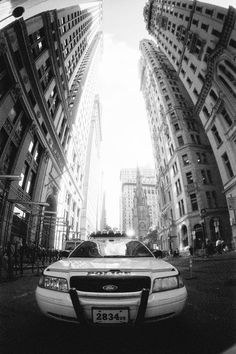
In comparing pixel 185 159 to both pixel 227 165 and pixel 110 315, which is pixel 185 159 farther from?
pixel 110 315

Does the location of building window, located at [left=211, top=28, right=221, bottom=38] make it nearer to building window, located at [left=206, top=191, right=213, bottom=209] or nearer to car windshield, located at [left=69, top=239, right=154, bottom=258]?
building window, located at [left=206, top=191, right=213, bottom=209]

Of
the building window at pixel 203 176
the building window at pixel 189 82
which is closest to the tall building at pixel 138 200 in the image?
the building window at pixel 203 176

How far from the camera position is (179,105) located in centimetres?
4741

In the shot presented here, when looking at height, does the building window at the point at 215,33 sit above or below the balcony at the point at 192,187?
above

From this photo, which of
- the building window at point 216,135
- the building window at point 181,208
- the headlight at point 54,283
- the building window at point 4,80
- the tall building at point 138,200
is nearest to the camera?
the headlight at point 54,283

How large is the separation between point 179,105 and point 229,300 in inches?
1901

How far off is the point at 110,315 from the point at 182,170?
39780mm

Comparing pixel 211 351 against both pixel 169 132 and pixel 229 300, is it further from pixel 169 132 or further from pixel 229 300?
pixel 169 132

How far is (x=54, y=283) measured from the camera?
3092mm

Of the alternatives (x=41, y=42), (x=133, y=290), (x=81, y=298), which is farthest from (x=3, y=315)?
(x=41, y=42)

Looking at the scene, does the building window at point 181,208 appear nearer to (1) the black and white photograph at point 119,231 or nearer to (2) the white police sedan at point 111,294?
(1) the black and white photograph at point 119,231

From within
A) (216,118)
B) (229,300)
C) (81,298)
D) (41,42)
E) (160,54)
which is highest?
(160,54)

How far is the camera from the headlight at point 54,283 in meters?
2.99

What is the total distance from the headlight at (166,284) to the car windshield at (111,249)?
146cm
